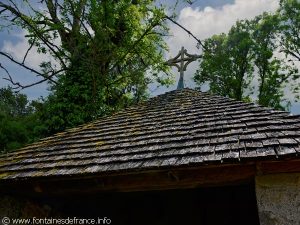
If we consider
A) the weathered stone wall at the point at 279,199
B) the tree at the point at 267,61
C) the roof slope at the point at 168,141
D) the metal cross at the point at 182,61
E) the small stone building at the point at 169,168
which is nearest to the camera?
the weathered stone wall at the point at 279,199

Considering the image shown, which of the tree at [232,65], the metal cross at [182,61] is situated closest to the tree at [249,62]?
the tree at [232,65]

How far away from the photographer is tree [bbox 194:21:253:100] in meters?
21.5

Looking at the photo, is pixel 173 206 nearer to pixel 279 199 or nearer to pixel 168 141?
pixel 168 141

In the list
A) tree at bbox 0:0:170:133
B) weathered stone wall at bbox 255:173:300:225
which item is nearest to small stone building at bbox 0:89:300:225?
weathered stone wall at bbox 255:173:300:225

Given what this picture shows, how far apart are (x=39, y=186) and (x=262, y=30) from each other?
67.3 feet

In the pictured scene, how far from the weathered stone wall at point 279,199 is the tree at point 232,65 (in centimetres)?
1842

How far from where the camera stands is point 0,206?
16.6 feet

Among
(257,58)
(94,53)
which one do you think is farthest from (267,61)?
(94,53)

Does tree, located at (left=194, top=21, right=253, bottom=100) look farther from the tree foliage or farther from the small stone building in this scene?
the small stone building

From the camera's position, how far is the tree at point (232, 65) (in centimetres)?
2155

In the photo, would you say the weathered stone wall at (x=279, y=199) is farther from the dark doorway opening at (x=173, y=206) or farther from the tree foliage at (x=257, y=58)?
the tree foliage at (x=257, y=58)

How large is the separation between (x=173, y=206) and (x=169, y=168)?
245 centimetres

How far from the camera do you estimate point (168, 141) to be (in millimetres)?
4480

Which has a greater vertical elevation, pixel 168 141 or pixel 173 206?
pixel 168 141
